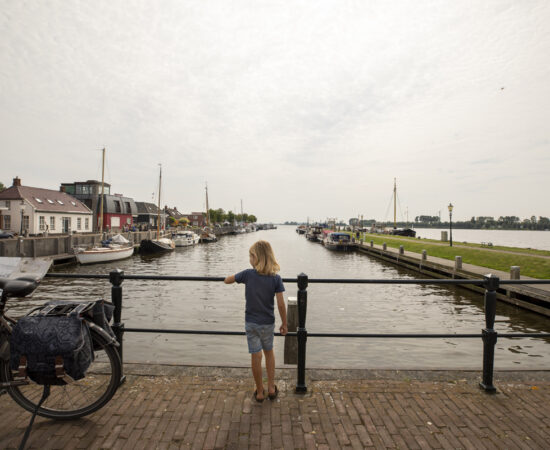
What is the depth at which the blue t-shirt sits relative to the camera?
11.9ft

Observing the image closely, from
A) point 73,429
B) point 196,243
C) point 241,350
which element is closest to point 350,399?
point 73,429

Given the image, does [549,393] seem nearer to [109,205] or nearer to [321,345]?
[321,345]

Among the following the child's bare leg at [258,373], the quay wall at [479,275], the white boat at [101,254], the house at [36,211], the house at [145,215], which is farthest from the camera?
the house at [145,215]

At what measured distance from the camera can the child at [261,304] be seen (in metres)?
3.61

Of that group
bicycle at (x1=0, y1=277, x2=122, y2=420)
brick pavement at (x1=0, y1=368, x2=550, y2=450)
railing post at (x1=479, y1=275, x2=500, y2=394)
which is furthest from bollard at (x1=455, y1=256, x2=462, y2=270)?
bicycle at (x1=0, y1=277, x2=122, y2=420)

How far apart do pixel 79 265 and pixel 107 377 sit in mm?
32554

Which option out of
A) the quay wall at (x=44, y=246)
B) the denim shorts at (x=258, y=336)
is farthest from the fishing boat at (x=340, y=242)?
the denim shorts at (x=258, y=336)

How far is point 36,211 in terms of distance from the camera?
41344mm

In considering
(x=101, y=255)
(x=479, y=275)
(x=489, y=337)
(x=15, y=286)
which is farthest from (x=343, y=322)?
(x=101, y=255)

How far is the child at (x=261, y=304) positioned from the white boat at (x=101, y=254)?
1306 inches

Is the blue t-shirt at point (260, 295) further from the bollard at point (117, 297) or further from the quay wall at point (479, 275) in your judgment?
the quay wall at point (479, 275)

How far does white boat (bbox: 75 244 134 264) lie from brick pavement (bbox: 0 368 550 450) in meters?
31.9

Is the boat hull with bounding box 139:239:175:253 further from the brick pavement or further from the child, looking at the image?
the child

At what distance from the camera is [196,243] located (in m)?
68.4
